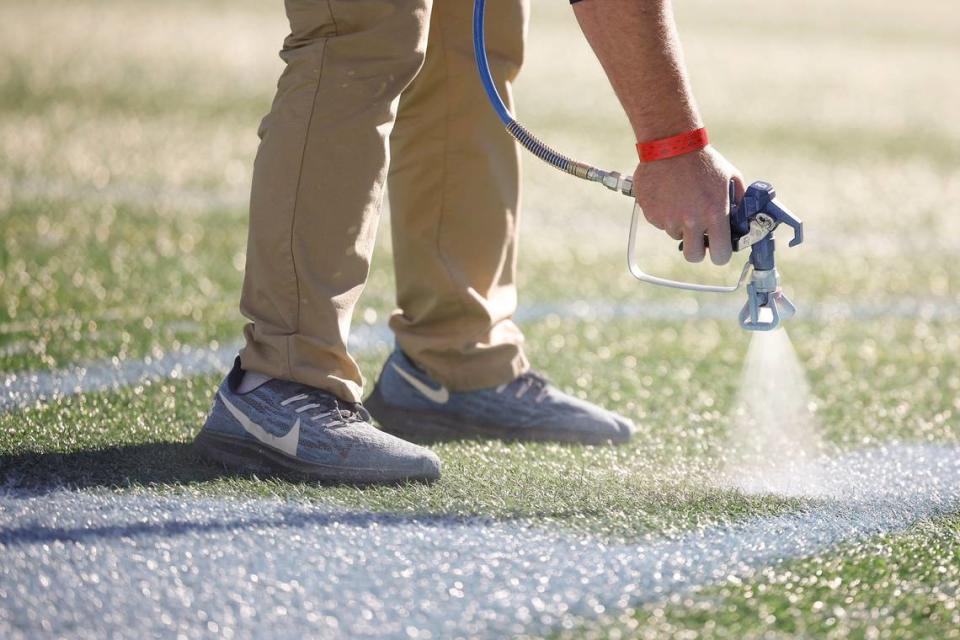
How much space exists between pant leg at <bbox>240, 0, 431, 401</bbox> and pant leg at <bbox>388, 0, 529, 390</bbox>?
0.36 metres

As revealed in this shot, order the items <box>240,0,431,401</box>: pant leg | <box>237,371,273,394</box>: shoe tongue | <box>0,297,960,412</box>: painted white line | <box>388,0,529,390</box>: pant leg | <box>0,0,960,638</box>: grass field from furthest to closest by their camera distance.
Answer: <box>0,297,960,412</box>: painted white line < <box>388,0,529,390</box>: pant leg < <box>237,371,273,394</box>: shoe tongue < <box>240,0,431,401</box>: pant leg < <box>0,0,960,638</box>: grass field

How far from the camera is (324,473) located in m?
2.40

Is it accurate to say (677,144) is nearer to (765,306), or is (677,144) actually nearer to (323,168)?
(765,306)

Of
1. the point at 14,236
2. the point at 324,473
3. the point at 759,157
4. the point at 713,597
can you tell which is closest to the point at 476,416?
the point at 324,473

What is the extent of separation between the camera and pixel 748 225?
7.47 ft

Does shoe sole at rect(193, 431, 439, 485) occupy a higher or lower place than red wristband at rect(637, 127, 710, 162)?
lower

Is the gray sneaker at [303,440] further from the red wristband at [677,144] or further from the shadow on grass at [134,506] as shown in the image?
the red wristband at [677,144]

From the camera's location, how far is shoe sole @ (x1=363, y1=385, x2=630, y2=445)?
283 cm

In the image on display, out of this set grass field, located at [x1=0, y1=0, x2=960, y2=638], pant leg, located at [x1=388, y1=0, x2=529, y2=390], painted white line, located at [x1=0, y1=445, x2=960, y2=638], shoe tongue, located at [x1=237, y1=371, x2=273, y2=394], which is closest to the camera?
painted white line, located at [x1=0, y1=445, x2=960, y2=638]

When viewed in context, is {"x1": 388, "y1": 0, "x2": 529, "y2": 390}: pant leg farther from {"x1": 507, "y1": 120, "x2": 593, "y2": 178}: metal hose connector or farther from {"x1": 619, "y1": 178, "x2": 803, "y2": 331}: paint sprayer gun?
{"x1": 619, "y1": 178, "x2": 803, "y2": 331}: paint sprayer gun

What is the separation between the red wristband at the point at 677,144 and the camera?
225 cm

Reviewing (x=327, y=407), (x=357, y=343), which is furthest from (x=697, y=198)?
(x=357, y=343)

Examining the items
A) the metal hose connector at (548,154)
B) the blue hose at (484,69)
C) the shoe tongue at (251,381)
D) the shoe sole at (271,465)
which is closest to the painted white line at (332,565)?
the shoe sole at (271,465)

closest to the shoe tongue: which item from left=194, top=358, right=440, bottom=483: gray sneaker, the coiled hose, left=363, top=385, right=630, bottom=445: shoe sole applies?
left=194, top=358, right=440, bottom=483: gray sneaker
